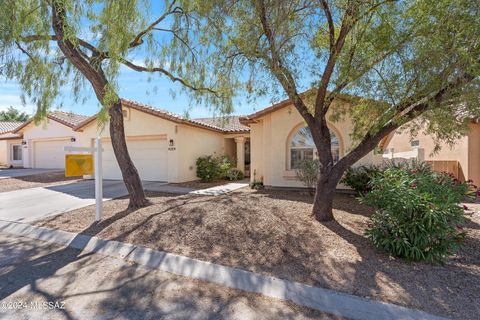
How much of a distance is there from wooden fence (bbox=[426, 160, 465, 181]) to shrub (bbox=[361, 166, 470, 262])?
27.9 ft

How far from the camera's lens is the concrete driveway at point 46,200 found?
8494 mm

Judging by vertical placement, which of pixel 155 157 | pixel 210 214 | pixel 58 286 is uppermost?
pixel 155 157

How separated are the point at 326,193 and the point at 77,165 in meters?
6.20

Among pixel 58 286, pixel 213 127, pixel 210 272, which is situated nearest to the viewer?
pixel 58 286

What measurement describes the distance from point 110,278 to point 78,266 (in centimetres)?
90

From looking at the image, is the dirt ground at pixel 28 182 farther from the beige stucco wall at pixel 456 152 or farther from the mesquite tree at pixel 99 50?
the beige stucco wall at pixel 456 152

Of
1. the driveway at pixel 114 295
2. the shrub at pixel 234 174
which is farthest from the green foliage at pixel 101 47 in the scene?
the shrub at pixel 234 174

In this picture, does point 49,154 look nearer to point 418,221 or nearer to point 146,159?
point 146,159

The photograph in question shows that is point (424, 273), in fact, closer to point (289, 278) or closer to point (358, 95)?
point (289, 278)

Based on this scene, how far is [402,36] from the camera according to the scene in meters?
5.55

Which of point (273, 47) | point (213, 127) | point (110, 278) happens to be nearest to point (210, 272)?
point (110, 278)

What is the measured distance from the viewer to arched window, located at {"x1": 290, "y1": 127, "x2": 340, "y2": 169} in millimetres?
11693

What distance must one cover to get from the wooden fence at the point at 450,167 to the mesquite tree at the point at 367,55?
7139 mm

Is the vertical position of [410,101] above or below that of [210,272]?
above
